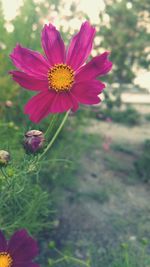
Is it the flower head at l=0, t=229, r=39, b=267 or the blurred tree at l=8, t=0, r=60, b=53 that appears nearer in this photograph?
the flower head at l=0, t=229, r=39, b=267

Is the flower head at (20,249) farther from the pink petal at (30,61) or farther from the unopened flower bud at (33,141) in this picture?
the pink petal at (30,61)

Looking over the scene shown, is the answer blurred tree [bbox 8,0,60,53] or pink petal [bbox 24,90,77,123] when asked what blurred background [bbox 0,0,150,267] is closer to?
blurred tree [bbox 8,0,60,53]

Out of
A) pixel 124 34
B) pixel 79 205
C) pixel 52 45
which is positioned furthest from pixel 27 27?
pixel 124 34

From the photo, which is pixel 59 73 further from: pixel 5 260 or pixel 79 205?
pixel 79 205

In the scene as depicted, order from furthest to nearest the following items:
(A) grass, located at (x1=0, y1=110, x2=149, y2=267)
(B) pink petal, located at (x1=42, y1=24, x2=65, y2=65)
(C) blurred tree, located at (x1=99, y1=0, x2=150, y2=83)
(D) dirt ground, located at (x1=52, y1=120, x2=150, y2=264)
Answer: (C) blurred tree, located at (x1=99, y1=0, x2=150, y2=83), (D) dirt ground, located at (x1=52, y1=120, x2=150, y2=264), (A) grass, located at (x1=0, y1=110, x2=149, y2=267), (B) pink petal, located at (x1=42, y1=24, x2=65, y2=65)

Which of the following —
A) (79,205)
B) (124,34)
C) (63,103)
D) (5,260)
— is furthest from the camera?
(124,34)

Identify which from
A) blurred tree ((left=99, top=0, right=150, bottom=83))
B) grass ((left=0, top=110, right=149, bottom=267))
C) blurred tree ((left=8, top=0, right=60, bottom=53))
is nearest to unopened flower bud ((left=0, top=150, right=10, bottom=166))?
grass ((left=0, top=110, right=149, bottom=267))

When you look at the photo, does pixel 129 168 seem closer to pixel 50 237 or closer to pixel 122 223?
pixel 122 223
